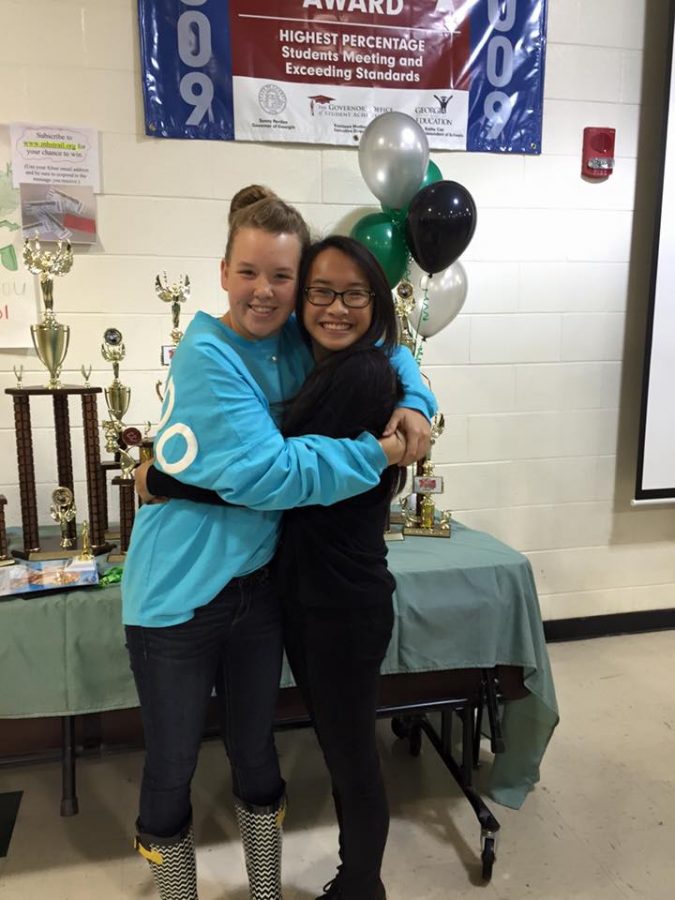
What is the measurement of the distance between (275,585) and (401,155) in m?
1.46

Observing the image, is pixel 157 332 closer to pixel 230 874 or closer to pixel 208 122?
pixel 208 122

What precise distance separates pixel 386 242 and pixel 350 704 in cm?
147

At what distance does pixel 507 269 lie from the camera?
8.70 feet

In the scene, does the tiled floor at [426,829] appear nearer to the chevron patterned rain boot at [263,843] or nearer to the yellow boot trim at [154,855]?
the chevron patterned rain boot at [263,843]

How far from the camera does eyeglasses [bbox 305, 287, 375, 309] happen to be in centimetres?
112

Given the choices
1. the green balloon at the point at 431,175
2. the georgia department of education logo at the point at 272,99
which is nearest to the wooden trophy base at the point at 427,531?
the green balloon at the point at 431,175

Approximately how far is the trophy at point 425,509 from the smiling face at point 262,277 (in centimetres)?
99

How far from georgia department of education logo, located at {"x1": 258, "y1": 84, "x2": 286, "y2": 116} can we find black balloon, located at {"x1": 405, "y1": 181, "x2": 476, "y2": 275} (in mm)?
703

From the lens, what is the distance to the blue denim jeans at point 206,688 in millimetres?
1188

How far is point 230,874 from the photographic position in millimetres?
1652

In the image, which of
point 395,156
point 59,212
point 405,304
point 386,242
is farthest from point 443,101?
point 59,212

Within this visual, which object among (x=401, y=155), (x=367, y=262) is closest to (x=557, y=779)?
(x=367, y=262)

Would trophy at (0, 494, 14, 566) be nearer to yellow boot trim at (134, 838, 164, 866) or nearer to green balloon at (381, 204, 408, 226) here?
yellow boot trim at (134, 838, 164, 866)

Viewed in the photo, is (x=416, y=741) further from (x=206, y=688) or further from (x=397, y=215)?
(x=397, y=215)
